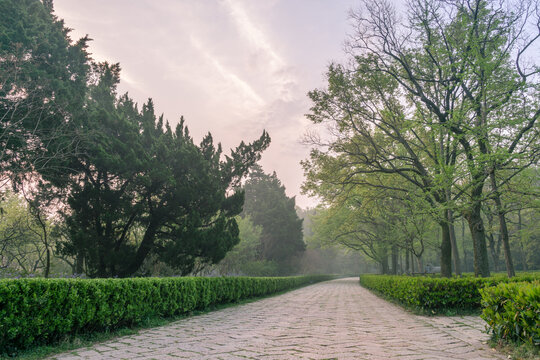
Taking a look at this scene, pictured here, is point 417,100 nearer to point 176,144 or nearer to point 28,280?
point 176,144

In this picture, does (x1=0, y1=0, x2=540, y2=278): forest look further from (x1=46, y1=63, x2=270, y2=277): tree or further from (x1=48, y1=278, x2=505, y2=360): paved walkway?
(x1=48, y1=278, x2=505, y2=360): paved walkway

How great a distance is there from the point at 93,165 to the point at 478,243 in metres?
16.7

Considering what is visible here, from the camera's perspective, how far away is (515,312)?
162 inches

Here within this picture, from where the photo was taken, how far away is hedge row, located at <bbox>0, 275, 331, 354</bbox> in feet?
14.1

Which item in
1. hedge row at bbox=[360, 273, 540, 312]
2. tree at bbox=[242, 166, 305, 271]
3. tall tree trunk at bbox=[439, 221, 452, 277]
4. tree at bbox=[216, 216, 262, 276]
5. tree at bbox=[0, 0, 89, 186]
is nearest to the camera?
hedge row at bbox=[360, 273, 540, 312]

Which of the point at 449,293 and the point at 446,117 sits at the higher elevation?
the point at 446,117

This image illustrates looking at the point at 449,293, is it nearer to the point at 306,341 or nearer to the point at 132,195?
the point at 306,341

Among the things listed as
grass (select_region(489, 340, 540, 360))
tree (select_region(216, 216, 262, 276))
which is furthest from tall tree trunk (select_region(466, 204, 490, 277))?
tree (select_region(216, 216, 262, 276))

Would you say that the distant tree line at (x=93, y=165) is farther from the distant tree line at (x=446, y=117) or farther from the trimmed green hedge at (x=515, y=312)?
the trimmed green hedge at (x=515, y=312)

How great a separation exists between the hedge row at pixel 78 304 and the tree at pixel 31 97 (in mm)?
6656

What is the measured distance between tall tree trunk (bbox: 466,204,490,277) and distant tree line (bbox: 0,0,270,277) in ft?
34.5

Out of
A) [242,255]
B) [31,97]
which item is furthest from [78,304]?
[242,255]

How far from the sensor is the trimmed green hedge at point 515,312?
12.0 ft

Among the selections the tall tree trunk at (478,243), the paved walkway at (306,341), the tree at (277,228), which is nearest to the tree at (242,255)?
the tree at (277,228)
